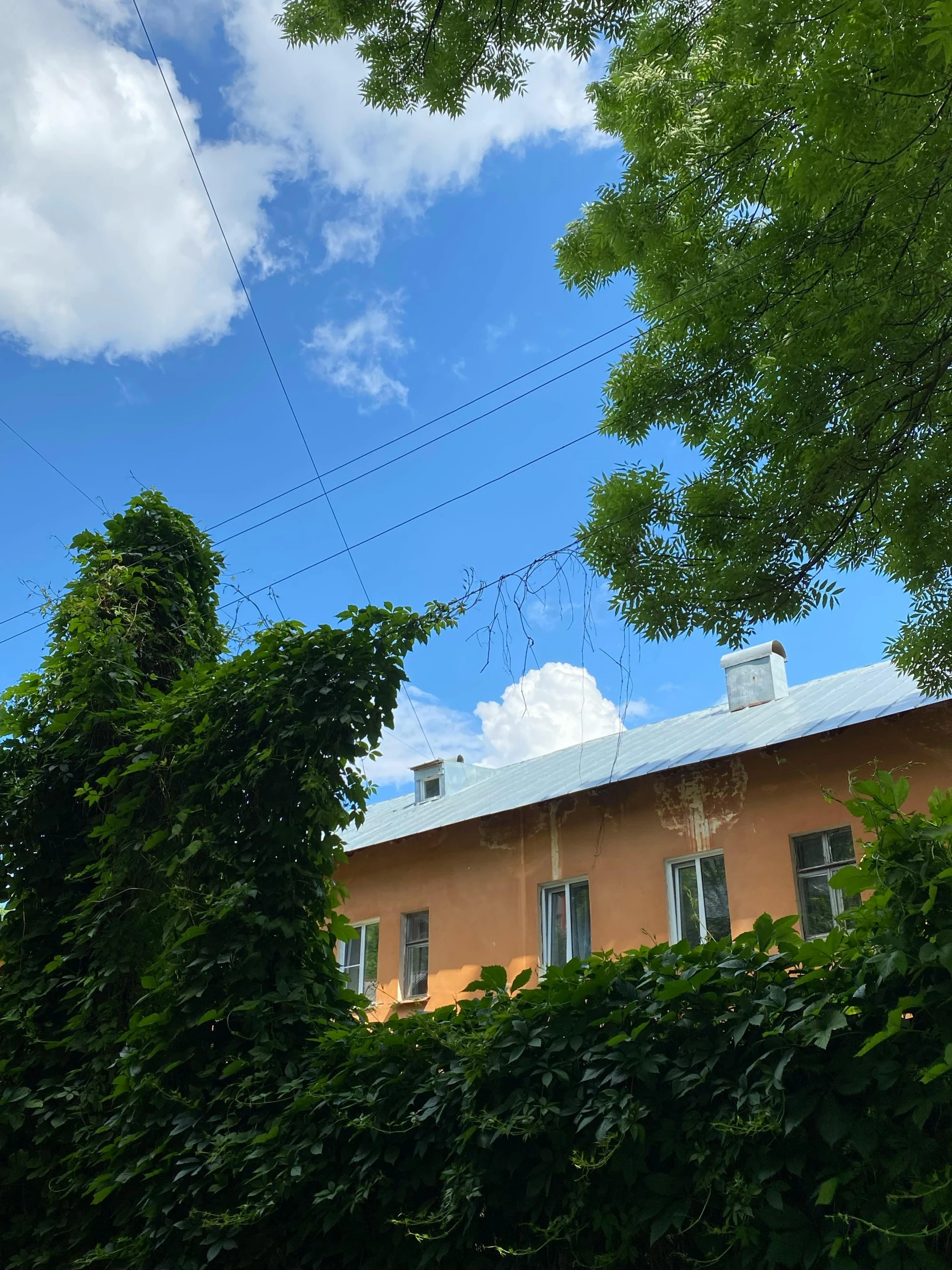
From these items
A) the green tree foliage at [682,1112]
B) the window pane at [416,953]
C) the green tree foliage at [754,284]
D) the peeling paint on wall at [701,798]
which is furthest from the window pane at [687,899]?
the green tree foliage at [682,1112]

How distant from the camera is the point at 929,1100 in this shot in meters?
2.41

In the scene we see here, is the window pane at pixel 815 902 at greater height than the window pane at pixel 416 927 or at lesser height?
lesser

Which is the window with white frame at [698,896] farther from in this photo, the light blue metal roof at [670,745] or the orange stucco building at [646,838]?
the light blue metal roof at [670,745]

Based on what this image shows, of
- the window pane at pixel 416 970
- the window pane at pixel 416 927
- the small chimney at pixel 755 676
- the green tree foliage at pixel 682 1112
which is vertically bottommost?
the green tree foliage at pixel 682 1112

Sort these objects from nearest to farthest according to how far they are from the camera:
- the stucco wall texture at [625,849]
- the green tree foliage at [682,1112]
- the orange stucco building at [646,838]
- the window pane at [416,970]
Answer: the green tree foliage at [682,1112] → the stucco wall texture at [625,849] → the orange stucco building at [646,838] → the window pane at [416,970]

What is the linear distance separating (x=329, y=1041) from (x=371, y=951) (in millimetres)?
10103

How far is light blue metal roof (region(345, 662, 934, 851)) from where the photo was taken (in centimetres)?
1027

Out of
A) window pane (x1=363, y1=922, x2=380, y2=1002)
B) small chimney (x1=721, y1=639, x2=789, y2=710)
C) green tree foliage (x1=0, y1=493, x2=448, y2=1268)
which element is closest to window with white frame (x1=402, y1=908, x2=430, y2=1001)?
window pane (x1=363, y1=922, x2=380, y2=1002)

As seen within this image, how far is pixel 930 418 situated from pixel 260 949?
12.8ft

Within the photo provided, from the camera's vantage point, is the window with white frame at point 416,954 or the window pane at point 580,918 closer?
the window pane at point 580,918

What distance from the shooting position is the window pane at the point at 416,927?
13.4 meters

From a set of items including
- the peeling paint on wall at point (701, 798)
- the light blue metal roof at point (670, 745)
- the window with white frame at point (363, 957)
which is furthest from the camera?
the window with white frame at point (363, 957)

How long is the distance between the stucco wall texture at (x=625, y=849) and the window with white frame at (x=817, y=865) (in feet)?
0.39

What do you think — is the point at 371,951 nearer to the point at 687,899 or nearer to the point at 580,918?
the point at 580,918
